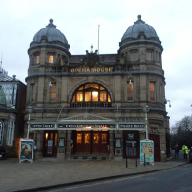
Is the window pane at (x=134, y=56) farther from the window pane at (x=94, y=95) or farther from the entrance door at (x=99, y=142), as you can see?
the entrance door at (x=99, y=142)

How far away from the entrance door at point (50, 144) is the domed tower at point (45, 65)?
3.58m

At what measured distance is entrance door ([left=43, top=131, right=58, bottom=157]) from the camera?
87.3 ft

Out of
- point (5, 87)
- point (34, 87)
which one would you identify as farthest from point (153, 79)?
point (5, 87)

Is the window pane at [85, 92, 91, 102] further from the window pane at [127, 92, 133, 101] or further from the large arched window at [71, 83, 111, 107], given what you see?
the window pane at [127, 92, 133, 101]

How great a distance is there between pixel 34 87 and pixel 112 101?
387 inches

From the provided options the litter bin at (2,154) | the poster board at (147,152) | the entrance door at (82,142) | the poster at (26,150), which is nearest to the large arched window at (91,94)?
the entrance door at (82,142)

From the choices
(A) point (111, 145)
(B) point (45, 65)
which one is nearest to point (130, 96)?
(A) point (111, 145)

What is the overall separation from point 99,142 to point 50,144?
5.66m

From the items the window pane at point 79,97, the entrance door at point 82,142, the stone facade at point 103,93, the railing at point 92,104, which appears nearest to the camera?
the stone facade at point 103,93

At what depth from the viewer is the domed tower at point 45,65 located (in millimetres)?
28000

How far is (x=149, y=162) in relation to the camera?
21344mm

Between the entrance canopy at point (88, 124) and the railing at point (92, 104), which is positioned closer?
the entrance canopy at point (88, 124)

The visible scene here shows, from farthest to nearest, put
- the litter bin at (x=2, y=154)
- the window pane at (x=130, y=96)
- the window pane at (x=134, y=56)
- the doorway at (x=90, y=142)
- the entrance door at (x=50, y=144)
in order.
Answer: the window pane at (x=134, y=56) < the doorway at (x=90, y=142) < the window pane at (x=130, y=96) < the entrance door at (x=50, y=144) < the litter bin at (x=2, y=154)

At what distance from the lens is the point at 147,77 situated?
88.3 ft
